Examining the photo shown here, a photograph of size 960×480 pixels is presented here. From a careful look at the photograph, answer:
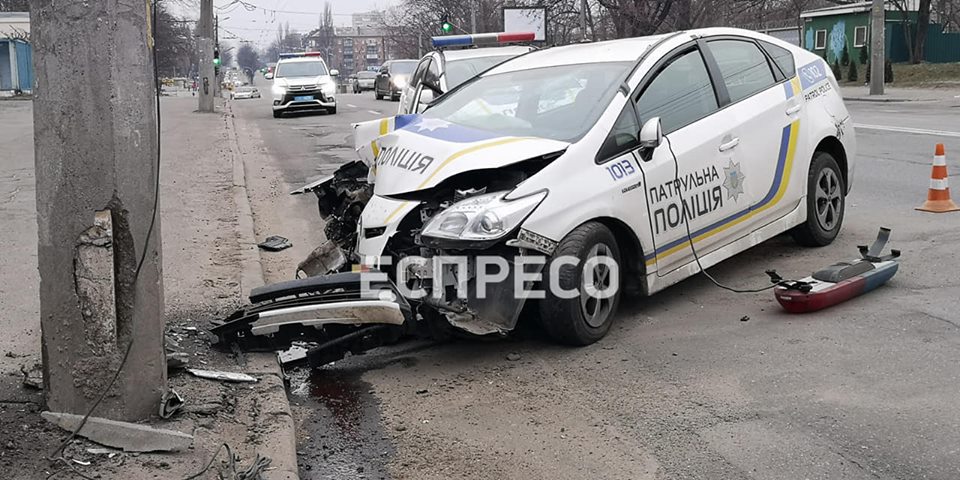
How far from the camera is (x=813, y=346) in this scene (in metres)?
5.34

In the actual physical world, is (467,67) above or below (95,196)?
above

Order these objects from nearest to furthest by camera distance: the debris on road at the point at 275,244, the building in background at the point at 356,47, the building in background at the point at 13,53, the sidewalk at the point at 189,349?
the sidewalk at the point at 189,349 < the debris on road at the point at 275,244 < the building in background at the point at 13,53 < the building in background at the point at 356,47

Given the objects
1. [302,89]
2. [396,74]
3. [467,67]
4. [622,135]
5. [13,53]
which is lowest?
[622,135]

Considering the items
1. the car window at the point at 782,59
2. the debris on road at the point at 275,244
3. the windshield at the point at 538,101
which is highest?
Result: the car window at the point at 782,59

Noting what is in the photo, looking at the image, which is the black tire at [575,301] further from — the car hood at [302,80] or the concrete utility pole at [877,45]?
the concrete utility pole at [877,45]

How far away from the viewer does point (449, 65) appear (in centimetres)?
1180

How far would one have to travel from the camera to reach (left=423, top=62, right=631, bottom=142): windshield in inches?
233

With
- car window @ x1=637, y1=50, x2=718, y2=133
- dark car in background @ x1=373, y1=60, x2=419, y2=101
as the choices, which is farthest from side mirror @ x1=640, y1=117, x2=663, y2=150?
dark car in background @ x1=373, y1=60, x2=419, y2=101

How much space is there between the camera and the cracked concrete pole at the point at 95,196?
3844 mm

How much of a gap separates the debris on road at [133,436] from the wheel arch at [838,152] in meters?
5.32

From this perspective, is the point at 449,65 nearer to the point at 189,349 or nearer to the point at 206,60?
the point at 189,349

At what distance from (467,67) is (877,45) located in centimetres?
2283

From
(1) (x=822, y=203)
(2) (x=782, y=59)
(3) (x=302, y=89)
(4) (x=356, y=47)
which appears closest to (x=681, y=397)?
(1) (x=822, y=203)

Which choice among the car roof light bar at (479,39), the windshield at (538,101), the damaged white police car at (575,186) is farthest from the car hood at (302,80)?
the windshield at (538,101)
